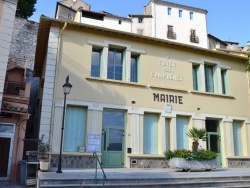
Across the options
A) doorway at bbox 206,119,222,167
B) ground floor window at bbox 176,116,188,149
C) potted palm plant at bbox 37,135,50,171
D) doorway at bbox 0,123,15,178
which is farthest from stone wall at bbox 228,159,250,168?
doorway at bbox 0,123,15,178

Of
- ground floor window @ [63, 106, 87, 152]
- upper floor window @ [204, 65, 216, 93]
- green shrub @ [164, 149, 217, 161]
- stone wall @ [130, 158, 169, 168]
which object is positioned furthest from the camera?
upper floor window @ [204, 65, 216, 93]

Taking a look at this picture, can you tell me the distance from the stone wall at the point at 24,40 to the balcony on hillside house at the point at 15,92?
9.33 meters

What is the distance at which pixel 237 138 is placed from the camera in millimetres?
16906

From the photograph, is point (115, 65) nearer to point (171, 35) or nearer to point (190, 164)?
point (190, 164)

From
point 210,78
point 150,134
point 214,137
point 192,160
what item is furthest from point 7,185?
point 210,78

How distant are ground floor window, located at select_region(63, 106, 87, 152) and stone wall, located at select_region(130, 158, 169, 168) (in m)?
2.68

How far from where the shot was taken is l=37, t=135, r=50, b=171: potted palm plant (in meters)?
10.5

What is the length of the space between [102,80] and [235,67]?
913cm

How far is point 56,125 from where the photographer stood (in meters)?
12.8

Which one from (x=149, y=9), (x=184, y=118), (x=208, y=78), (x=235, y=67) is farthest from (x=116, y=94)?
(x=149, y=9)

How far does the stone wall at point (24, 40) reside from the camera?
81.3 feet

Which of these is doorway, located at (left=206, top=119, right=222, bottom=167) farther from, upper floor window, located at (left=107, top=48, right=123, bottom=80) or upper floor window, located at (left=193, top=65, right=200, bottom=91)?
upper floor window, located at (left=107, top=48, right=123, bottom=80)

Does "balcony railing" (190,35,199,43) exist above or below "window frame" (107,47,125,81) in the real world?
above

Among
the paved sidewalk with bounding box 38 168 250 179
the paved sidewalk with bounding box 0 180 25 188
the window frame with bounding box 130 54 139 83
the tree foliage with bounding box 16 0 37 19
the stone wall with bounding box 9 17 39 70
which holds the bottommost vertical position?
the paved sidewalk with bounding box 0 180 25 188
